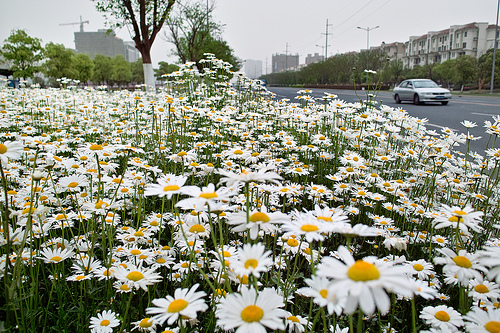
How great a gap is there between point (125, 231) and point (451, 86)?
195 feet

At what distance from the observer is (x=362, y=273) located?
2.10ft

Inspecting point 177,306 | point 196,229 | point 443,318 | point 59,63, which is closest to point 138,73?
point 59,63

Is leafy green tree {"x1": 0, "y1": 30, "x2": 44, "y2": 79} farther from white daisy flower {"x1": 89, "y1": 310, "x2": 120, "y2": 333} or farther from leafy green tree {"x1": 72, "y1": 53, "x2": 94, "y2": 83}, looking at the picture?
white daisy flower {"x1": 89, "y1": 310, "x2": 120, "y2": 333}

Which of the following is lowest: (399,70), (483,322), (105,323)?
(105,323)

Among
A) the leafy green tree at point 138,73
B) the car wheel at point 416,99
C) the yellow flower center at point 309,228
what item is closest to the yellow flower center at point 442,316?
the yellow flower center at point 309,228

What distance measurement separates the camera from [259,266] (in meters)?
0.82

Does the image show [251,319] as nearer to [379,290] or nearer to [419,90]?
[379,290]

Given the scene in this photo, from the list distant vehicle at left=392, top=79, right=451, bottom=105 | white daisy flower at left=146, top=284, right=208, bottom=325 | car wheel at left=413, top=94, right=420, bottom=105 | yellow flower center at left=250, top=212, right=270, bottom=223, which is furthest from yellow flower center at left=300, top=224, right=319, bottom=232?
car wheel at left=413, top=94, right=420, bottom=105

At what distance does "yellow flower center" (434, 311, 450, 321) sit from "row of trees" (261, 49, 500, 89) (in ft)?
104

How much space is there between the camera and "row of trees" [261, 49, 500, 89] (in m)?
38.6

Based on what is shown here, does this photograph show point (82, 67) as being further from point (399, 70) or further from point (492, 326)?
point (492, 326)

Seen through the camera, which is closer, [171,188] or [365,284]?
[365,284]

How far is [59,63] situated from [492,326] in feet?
141

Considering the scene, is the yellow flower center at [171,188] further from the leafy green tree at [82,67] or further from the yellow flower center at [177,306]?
the leafy green tree at [82,67]
